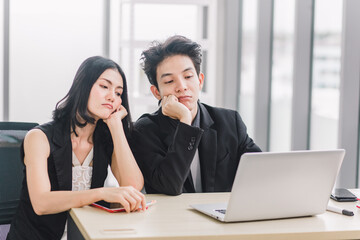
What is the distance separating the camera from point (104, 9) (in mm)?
5508

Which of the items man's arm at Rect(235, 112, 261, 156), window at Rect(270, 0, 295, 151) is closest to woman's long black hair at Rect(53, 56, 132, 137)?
man's arm at Rect(235, 112, 261, 156)

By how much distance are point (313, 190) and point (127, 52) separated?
3756 mm

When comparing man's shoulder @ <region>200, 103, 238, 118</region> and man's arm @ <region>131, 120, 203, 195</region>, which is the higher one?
man's shoulder @ <region>200, 103, 238, 118</region>

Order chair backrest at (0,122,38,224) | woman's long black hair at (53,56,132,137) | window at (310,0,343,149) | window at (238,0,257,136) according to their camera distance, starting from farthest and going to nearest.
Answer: window at (238,0,257,136), window at (310,0,343,149), chair backrest at (0,122,38,224), woman's long black hair at (53,56,132,137)

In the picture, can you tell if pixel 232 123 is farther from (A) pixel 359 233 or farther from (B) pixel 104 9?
(B) pixel 104 9

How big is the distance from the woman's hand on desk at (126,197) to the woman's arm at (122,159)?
13.8 inches

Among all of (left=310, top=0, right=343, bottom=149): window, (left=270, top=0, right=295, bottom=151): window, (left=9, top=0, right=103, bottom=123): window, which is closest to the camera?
(left=310, top=0, right=343, bottom=149): window

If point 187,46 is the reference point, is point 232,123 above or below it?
below

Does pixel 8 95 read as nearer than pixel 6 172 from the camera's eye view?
No

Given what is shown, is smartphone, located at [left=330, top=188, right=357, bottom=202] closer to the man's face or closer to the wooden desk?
the wooden desk

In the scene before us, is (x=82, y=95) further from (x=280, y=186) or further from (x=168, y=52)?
(x=280, y=186)

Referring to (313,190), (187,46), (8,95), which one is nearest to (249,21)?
(8,95)

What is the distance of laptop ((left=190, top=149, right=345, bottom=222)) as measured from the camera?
1.67m

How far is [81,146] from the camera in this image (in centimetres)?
223
